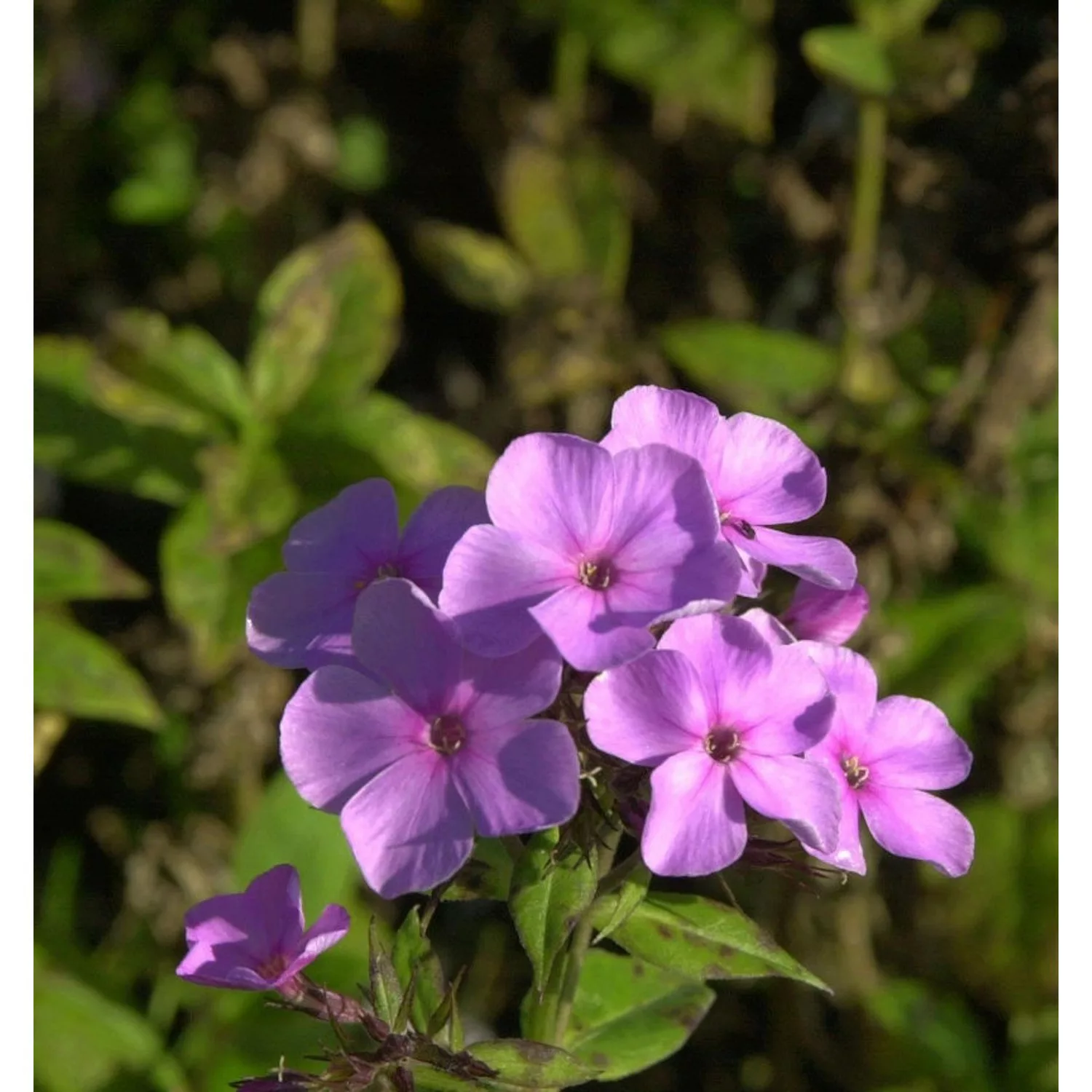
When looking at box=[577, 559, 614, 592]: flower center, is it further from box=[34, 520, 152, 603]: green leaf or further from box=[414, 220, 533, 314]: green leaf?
box=[414, 220, 533, 314]: green leaf

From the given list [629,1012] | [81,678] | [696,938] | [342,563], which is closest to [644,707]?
[696,938]

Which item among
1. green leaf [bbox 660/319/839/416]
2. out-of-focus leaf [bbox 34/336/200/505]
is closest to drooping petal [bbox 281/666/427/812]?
out-of-focus leaf [bbox 34/336/200/505]

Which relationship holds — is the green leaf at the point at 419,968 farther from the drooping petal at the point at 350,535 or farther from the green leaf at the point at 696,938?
the drooping petal at the point at 350,535

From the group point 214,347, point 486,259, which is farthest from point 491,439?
point 214,347

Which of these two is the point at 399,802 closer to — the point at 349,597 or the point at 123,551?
the point at 349,597

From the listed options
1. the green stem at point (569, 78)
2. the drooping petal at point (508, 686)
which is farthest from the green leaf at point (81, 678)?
the green stem at point (569, 78)

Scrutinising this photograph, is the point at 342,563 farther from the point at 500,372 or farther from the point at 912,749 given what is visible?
the point at 500,372
